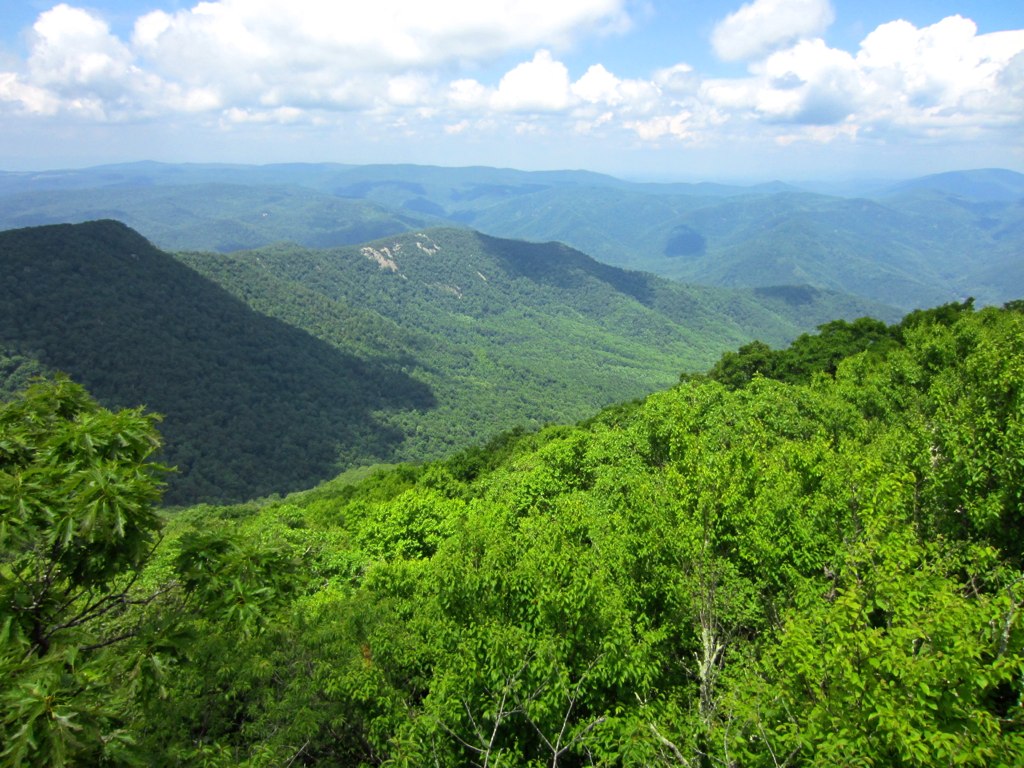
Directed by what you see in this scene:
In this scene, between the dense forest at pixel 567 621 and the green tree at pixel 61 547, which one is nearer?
the green tree at pixel 61 547

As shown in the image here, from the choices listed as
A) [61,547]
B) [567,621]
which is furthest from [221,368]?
[61,547]

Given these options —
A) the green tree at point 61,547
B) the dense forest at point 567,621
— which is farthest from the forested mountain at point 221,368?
the green tree at point 61,547

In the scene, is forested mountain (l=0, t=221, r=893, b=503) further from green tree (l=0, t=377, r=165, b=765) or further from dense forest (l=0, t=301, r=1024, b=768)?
green tree (l=0, t=377, r=165, b=765)

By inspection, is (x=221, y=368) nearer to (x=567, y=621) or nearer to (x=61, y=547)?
(x=567, y=621)

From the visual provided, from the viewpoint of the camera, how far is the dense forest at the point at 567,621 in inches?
246

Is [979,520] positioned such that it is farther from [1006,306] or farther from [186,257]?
[186,257]

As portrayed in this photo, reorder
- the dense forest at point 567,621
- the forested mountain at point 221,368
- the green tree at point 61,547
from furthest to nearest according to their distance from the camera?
1. the forested mountain at point 221,368
2. the dense forest at point 567,621
3. the green tree at point 61,547

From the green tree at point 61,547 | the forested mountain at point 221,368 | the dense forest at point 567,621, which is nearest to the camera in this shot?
the green tree at point 61,547

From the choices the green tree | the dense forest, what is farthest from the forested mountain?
the green tree

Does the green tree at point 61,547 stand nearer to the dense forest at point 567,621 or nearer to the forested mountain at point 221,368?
the dense forest at point 567,621

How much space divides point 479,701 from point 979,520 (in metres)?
12.3

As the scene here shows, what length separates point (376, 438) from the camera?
136625mm

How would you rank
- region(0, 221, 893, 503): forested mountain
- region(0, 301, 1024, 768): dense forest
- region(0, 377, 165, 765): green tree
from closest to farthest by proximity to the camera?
region(0, 377, 165, 765): green tree, region(0, 301, 1024, 768): dense forest, region(0, 221, 893, 503): forested mountain

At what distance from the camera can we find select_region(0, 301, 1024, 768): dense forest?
624 cm
